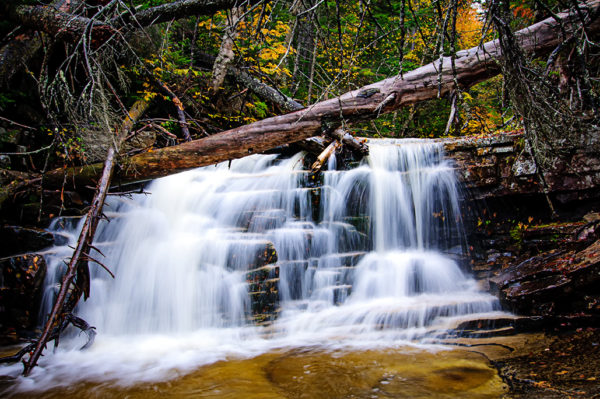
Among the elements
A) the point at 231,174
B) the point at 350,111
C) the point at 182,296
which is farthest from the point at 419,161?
the point at 182,296

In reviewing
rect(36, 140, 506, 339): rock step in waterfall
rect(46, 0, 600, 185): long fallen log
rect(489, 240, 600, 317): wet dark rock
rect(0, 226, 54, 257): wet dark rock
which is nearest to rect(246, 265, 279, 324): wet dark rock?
rect(36, 140, 506, 339): rock step in waterfall

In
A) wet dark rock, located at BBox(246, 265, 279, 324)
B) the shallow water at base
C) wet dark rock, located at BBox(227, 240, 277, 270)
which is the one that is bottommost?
the shallow water at base

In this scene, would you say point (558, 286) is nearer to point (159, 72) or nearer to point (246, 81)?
point (246, 81)

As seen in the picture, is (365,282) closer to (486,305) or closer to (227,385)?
(486,305)

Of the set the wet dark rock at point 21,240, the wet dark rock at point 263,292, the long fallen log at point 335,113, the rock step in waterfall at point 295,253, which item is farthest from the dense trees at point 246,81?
the wet dark rock at point 263,292

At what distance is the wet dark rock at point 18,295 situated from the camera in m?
4.76

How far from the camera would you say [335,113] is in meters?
4.54

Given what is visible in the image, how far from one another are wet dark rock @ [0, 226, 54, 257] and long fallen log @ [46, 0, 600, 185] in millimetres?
1136

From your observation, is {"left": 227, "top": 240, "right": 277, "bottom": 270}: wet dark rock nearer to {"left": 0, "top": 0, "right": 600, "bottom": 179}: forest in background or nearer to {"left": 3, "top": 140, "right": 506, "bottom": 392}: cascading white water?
{"left": 3, "top": 140, "right": 506, "bottom": 392}: cascading white water

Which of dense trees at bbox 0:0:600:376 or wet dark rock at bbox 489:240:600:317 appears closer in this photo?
dense trees at bbox 0:0:600:376

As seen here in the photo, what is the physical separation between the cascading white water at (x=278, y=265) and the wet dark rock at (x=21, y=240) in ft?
1.24

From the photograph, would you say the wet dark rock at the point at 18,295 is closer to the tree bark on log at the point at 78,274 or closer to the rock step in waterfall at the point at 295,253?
the rock step in waterfall at the point at 295,253

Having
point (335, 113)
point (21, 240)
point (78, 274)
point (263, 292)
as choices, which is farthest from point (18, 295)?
point (335, 113)

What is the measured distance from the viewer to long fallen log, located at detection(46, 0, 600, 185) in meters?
3.87
